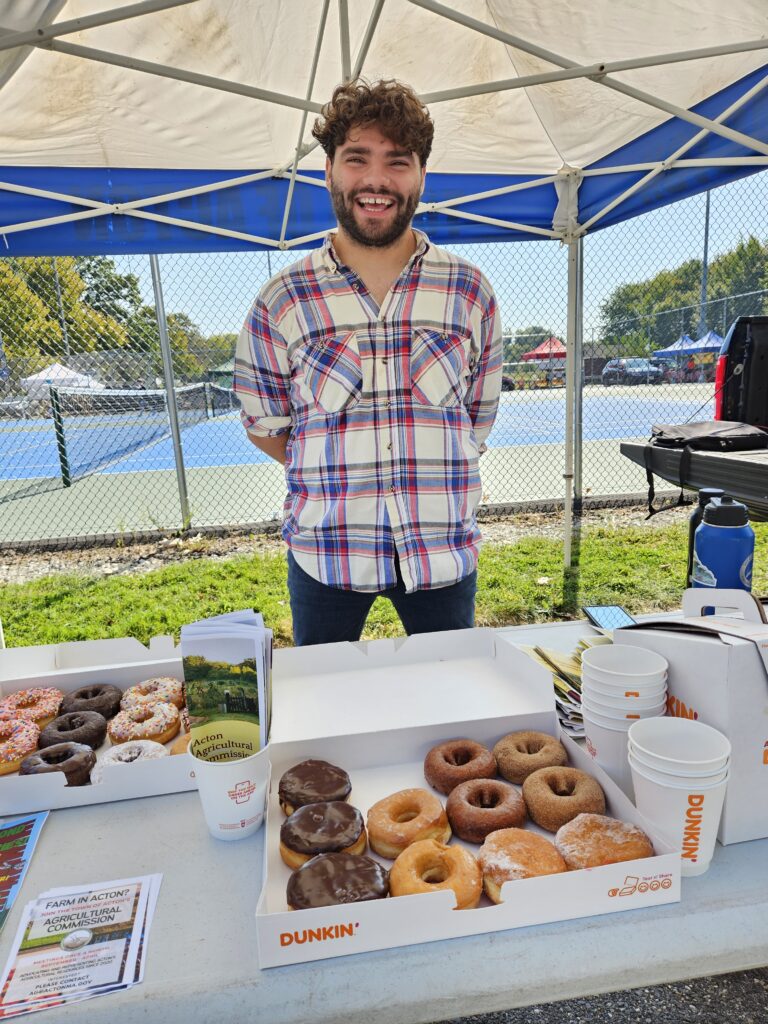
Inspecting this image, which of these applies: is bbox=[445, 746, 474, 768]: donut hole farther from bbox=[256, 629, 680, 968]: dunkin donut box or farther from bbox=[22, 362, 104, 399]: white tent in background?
bbox=[22, 362, 104, 399]: white tent in background

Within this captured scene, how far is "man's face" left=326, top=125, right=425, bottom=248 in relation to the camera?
5.39 ft

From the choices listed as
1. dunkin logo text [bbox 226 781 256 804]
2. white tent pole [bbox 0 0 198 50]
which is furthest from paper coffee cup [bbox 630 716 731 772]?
white tent pole [bbox 0 0 198 50]

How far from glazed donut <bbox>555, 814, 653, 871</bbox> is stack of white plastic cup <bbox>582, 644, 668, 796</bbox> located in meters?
0.14

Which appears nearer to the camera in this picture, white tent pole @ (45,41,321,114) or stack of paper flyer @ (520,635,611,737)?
stack of paper flyer @ (520,635,611,737)

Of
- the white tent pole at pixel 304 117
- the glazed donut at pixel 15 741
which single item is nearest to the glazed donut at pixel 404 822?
the glazed donut at pixel 15 741

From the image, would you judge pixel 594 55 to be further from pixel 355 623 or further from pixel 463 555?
pixel 355 623

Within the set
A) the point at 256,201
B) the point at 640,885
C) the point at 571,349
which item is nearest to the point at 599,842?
the point at 640,885

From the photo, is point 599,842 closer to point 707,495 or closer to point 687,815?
point 687,815

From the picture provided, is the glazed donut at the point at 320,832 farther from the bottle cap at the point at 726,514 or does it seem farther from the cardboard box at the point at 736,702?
the bottle cap at the point at 726,514

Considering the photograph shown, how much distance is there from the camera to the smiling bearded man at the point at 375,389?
5.68 ft

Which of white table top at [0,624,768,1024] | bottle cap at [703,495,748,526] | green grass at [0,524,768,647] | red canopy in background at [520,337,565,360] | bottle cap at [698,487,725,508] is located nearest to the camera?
white table top at [0,624,768,1024]

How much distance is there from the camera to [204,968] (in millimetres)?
768

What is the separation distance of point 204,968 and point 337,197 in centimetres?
167

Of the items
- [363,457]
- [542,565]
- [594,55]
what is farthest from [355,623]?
[542,565]
